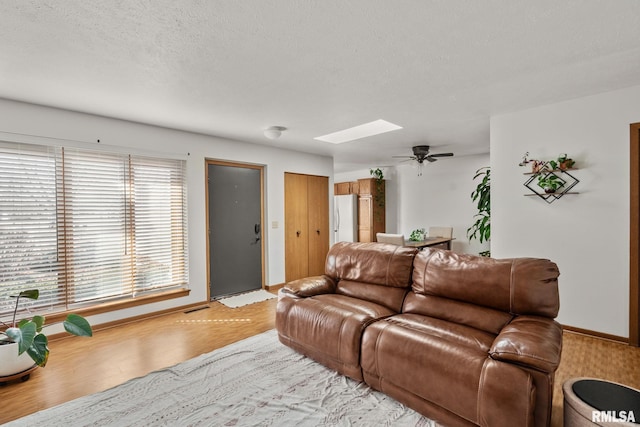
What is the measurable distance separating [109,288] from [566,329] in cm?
494

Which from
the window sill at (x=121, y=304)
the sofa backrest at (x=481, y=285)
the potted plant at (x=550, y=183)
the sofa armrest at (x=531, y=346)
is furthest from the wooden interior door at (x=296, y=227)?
the sofa armrest at (x=531, y=346)

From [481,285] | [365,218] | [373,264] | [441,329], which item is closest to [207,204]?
[373,264]

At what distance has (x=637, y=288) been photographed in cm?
274

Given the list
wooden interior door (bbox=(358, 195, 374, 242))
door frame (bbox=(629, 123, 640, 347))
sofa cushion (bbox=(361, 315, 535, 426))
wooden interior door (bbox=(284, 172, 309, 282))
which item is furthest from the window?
door frame (bbox=(629, 123, 640, 347))

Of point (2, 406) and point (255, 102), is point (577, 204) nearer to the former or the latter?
point (255, 102)

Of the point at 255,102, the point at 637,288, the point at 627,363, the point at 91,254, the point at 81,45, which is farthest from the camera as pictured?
the point at 91,254

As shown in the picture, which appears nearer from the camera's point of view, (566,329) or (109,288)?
(566,329)

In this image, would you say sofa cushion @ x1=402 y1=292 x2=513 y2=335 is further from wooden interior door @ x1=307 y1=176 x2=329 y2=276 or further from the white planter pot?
wooden interior door @ x1=307 y1=176 x2=329 y2=276

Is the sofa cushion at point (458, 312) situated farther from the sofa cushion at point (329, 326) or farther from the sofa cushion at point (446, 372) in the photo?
the sofa cushion at point (329, 326)

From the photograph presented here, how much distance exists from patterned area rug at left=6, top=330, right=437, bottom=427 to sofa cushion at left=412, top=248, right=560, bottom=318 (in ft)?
2.75

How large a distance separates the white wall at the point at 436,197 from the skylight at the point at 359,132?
2887mm

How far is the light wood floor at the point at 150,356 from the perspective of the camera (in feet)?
7.03

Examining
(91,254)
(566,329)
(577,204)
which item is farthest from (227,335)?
(577,204)

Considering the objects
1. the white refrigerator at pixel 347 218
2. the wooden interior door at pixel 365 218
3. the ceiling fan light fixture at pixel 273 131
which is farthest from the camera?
the white refrigerator at pixel 347 218
